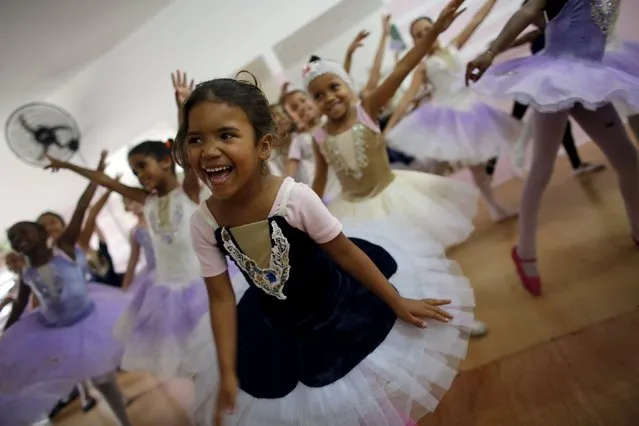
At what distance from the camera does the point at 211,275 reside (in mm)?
1071

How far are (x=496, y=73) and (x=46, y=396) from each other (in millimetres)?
2068

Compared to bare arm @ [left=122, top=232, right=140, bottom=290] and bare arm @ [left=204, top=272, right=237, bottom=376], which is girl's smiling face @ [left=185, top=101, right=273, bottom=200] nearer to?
bare arm @ [left=204, top=272, right=237, bottom=376]

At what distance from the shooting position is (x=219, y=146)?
2.97 ft

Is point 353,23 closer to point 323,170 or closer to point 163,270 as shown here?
point 323,170

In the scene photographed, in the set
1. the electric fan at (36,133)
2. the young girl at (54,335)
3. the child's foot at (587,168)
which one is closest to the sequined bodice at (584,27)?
the child's foot at (587,168)

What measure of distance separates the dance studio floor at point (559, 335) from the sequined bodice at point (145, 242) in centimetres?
73

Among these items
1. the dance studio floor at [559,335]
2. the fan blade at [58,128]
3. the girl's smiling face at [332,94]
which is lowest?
the dance studio floor at [559,335]

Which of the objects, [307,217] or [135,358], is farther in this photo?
[135,358]

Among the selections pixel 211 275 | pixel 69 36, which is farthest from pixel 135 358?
pixel 69 36

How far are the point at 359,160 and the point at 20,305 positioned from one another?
1.70 meters

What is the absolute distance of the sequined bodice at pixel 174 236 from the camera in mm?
1838

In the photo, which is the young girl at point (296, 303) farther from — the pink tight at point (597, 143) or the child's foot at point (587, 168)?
the child's foot at point (587, 168)

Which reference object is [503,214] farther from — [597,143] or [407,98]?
[597,143]

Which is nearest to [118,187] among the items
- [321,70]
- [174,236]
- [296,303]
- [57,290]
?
[174,236]
